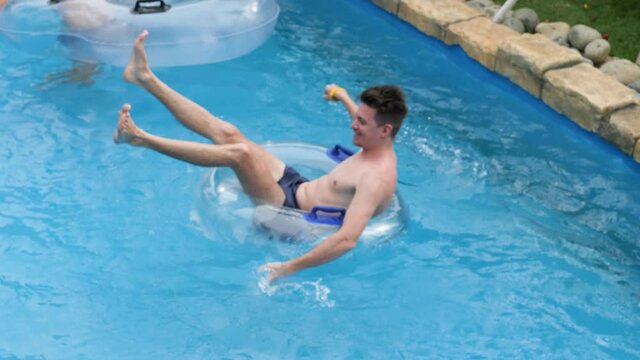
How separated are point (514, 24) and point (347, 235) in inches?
126

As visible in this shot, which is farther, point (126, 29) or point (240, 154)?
point (126, 29)

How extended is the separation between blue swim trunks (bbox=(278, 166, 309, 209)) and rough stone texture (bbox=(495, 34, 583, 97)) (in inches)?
78.0

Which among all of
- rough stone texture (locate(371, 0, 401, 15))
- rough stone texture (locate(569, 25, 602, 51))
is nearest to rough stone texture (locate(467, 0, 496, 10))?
rough stone texture (locate(371, 0, 401, 15))

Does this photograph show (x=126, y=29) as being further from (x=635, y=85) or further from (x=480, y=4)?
(x=635, y=85)

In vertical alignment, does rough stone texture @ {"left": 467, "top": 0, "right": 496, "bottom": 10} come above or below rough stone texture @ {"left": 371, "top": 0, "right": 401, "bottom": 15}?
above

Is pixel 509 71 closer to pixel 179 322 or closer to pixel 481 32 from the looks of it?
pixel 481 32

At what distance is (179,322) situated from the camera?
4.29 m

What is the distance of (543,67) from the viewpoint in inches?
226

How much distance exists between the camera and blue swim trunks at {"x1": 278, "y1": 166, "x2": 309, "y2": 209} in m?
4.43

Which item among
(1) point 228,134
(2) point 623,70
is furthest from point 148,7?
(2) point 623,70

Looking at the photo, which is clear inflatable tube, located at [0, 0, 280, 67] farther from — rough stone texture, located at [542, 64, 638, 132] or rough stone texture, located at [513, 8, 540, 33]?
rough stone texture, located at [513, 8, 540, 33]

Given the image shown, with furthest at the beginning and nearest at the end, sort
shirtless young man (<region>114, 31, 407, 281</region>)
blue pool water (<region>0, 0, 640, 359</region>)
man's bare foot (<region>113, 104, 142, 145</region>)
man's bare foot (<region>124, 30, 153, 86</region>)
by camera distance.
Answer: man's bare foot (<region>124, 30, 153, 86</region>) < blue pool water (<region>0, 0, 640, 359</region>) < shirtless young man (<region>114, 31, 407, 281</region>) < man's bare foot (<region>113, 104, 142, 145</region>)

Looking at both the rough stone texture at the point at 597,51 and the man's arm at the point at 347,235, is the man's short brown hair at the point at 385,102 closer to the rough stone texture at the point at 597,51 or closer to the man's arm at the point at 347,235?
the man's arm at the point at 347,235

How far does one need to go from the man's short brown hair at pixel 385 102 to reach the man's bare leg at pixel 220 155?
60 centimetres
